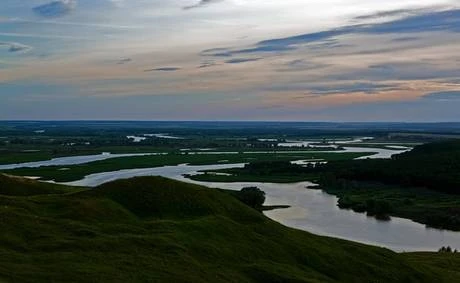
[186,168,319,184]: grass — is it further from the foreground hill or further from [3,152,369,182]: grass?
the foreground hill

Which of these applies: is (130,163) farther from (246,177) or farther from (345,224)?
(345,224)

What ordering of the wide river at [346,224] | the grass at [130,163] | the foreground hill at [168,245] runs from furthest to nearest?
the grass at [130,163] < the wide river at [346,224] < the foreground hill at [168,245]

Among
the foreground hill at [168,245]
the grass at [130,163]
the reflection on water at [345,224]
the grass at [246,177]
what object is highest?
the foreground hill at [168,245]

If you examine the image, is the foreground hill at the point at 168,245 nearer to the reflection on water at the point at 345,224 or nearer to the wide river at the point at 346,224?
the wide river at the point at 346,224

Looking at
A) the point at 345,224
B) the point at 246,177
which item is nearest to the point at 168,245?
the point at 345,224

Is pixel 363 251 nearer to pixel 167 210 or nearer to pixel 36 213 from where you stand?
pixel 167 210

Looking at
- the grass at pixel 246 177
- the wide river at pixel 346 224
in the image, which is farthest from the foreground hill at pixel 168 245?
the grass at pixel 246 177

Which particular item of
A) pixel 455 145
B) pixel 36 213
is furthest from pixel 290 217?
pixel 455 145

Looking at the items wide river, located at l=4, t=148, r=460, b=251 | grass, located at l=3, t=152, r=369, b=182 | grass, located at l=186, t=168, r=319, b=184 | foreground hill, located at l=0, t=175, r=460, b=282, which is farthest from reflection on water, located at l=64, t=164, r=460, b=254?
foreground hill, located at l=0, t=175, r=460, b=282
